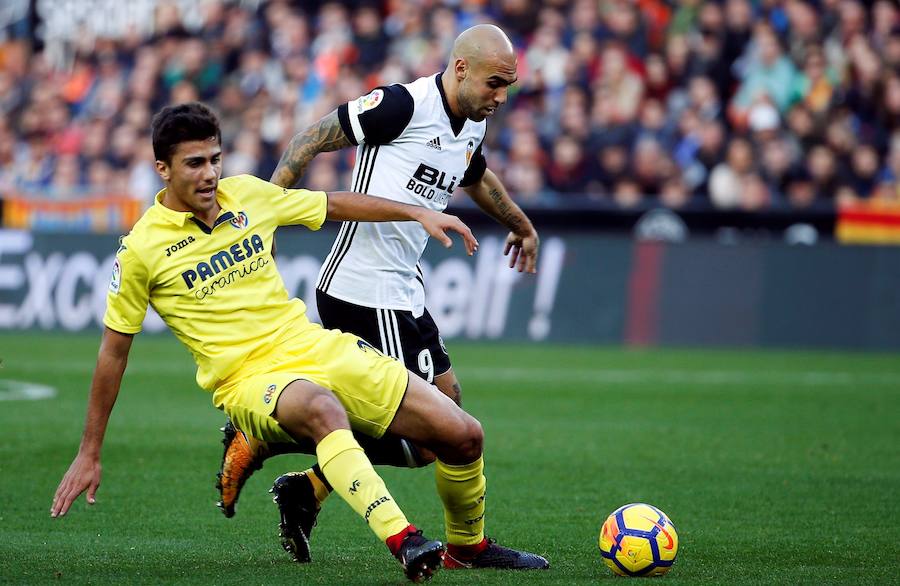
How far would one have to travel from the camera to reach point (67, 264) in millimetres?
17141

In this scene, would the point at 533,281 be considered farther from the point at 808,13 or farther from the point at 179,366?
the point at 808,13

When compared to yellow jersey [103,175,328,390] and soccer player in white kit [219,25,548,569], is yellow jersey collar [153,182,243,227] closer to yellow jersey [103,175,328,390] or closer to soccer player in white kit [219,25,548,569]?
yellow jersey [103,175,328,390]

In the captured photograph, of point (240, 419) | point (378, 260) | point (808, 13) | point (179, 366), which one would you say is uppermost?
point (808, 13)

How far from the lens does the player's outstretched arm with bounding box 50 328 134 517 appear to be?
5594 millimetres

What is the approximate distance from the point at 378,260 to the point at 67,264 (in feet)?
36.9

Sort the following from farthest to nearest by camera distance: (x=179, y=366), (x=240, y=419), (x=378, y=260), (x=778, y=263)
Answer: (x=778, y=263)
(x=179, y=366)
(x=378, y=260)
(x=240, y=419)

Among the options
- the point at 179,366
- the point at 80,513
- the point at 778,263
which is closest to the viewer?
the point at 80,513

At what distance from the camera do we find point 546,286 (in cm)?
1683

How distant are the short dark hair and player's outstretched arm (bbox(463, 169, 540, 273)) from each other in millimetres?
1932

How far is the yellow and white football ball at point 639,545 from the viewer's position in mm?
5738

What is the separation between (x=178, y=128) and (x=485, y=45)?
158 centimetres

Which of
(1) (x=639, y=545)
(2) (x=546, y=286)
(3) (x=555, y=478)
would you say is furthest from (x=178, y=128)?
(2) (x=546, y=286)

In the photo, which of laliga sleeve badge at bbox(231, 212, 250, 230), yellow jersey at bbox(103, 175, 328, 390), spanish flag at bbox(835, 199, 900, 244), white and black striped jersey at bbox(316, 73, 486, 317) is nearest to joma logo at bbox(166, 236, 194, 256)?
yellow jersey at bbox(103, 175, 328, 390)

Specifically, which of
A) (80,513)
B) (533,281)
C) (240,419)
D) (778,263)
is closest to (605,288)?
(533,281)
